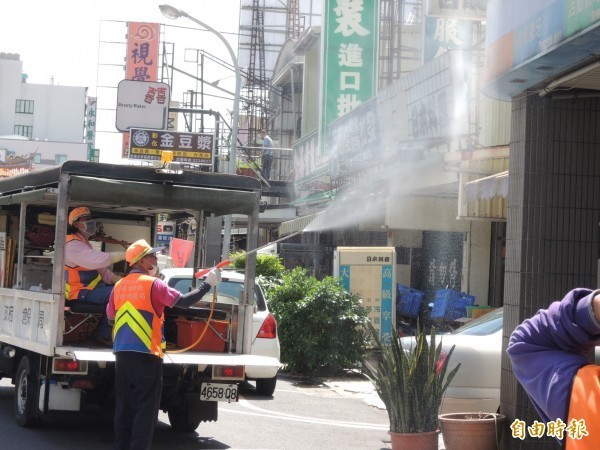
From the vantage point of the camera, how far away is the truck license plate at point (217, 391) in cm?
851

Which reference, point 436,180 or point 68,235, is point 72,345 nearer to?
point 68,235

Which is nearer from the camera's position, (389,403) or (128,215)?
(389,403)

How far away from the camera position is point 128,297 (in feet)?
23.6

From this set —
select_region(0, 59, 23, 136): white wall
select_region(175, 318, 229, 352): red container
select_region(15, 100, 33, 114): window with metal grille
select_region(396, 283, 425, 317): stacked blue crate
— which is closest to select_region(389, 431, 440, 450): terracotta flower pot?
select_region(175, 318, 229, 352): red container

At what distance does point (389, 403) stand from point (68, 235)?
3360mm

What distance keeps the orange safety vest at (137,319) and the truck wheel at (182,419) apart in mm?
2143

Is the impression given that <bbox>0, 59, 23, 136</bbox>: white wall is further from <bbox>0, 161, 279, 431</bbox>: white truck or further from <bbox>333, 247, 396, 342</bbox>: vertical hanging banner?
<bbox>0, 161, 279, 431</bbox>: white truck

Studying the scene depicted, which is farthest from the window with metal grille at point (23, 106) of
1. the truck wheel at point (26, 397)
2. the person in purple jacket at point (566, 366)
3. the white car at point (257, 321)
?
the person in purple jacket at point (566, 366)

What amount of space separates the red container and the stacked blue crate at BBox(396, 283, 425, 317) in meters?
10.9

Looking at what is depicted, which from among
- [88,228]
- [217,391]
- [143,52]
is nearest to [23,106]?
[143,52]

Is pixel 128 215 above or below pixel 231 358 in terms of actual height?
above

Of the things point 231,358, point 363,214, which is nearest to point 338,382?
point 231,358

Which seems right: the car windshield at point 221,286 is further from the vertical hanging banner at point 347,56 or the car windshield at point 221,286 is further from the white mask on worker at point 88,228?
the vertical hanging banner at point 347,56

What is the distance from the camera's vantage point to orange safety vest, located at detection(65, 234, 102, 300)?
29.4 feet
